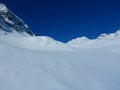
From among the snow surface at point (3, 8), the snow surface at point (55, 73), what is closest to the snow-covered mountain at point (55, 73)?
the snow surface at point (55, 73)

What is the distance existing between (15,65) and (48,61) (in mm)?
1899

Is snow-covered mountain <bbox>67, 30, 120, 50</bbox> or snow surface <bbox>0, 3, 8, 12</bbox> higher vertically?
snow surface <bbox>0, 3, 8, 12</bbox>

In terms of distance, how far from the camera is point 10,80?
9.14 m

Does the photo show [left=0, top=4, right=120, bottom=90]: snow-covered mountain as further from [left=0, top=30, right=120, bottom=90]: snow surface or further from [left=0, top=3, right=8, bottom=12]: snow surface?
[left=0, top=3, right=8, bottom=12]: snow surface

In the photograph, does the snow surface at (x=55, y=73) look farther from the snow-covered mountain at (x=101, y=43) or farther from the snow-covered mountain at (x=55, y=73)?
the snow-covered mountain at (x=101, y=43)

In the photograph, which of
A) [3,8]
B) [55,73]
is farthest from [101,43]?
[3,8]

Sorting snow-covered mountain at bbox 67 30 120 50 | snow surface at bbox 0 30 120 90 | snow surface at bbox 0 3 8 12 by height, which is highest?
snow surface at bbox 0 3 8 12

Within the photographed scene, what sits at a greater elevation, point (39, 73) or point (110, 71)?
point (110, 71)

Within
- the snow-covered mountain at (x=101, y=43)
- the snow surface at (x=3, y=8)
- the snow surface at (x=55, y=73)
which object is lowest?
the snow surface at (x=55, y=73)

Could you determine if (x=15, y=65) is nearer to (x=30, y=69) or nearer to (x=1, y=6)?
(x=30, y=69)

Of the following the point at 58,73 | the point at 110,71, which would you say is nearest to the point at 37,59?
the point at 58,73

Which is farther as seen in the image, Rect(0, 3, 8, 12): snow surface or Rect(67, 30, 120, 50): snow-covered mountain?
Rect(0, 3, 8, 12): snow surface

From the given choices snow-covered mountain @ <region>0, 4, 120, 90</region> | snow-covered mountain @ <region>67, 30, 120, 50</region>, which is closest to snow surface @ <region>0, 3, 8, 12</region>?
snow-covered mountain @ <region>67, 30, 120, 50</region>

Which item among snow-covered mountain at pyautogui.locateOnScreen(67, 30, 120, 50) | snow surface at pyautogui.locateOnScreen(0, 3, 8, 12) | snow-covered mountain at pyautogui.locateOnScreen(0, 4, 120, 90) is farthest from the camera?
snow surface at pyautogui.locateOnScreen(0, 3, 8, 12)
